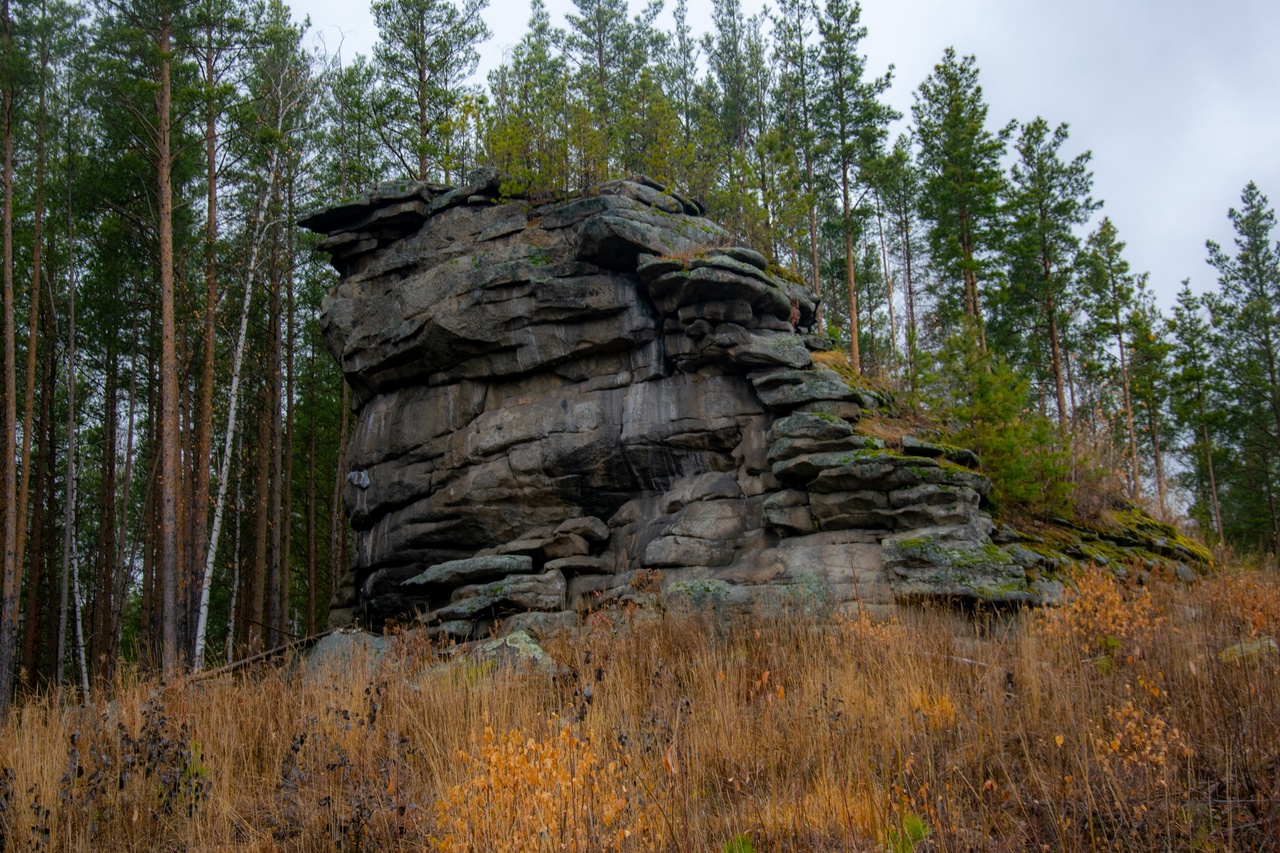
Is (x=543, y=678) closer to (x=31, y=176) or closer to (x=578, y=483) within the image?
(x=578, y=483)

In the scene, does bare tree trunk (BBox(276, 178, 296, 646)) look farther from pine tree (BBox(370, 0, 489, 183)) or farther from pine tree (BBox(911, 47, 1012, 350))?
pine tree (BBox(911, 47, 1012, 350))

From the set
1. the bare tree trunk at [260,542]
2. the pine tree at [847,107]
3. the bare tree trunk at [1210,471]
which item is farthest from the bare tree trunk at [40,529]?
the bare tree trunk at [1210,471]

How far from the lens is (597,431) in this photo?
14.8 m

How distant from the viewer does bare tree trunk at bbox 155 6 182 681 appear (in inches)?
523

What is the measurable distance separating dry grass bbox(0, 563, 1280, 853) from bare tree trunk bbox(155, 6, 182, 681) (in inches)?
235

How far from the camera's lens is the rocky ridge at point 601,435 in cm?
1195

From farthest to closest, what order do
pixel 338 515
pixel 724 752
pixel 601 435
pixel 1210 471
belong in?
pixel 1210 471, pixel 338 515, pixel 601 435, pixel 724 752

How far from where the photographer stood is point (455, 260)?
16500mm

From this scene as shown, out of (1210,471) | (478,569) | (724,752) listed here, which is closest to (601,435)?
(478,569)

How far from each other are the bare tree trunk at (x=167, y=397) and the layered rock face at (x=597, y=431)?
3255mm

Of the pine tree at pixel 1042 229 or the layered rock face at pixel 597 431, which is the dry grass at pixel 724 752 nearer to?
the layered rock face at pixel 597 431

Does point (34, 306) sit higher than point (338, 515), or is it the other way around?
point (34, 306)

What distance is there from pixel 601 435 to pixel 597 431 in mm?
118

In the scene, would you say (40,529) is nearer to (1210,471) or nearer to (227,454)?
(227,454)
